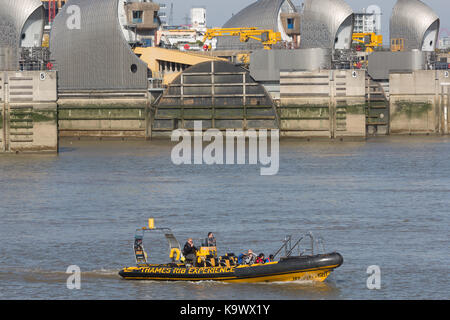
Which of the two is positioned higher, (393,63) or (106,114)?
(393,63)

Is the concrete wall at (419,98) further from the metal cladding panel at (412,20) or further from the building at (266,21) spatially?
the building at (266,21)

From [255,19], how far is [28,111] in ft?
158

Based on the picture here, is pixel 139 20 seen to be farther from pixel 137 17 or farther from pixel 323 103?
pixel 323 103

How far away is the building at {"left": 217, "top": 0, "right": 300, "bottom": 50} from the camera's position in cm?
12050

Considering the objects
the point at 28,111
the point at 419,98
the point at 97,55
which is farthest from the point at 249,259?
the point at 419,98

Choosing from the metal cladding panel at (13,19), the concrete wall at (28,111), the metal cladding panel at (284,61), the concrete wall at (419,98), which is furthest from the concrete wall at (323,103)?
the metal cladding panel at (13,19)

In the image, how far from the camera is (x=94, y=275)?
3691 cm

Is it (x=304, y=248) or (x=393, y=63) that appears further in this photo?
(x=393, y=63)

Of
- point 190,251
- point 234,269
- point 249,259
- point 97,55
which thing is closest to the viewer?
point 234,269

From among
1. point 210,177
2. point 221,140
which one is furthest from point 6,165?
point 221,140

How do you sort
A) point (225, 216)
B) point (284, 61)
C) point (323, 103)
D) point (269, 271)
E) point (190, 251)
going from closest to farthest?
point (269, 271)
point (190, 251)
point (225, 216)
point (323, 103)
point (284, 61)

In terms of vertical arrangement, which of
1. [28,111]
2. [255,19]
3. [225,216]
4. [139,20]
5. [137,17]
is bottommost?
[225,216]

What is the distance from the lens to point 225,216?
49156 mm
